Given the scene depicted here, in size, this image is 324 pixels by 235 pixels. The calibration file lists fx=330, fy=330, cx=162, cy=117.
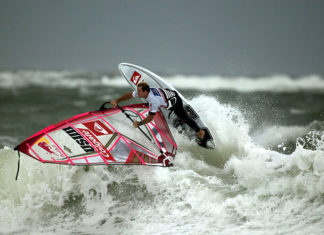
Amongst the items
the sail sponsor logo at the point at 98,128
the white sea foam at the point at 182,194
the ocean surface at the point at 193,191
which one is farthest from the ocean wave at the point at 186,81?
the sail sponsor logo at the point at 98,128

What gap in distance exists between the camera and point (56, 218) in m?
3.94

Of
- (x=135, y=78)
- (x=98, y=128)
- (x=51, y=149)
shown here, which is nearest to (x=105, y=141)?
(x=98, y=128)

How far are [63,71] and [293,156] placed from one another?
19.6 m

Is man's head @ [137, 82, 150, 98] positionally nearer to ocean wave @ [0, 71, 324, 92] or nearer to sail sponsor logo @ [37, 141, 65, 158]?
sail sponsor logo @ [37, 141, 65, 158]

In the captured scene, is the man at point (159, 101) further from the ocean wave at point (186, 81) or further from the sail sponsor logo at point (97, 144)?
the ocean wave at point (186, 81)


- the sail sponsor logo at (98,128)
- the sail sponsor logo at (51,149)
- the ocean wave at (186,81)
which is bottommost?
the sail sponsor logo at (51,149)

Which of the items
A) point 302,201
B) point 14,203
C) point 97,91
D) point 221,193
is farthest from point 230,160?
point 97,91

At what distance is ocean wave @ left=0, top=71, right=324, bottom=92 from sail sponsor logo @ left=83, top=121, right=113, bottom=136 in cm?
1121

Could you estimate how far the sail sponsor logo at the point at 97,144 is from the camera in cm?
393

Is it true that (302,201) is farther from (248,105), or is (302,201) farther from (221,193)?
(248,105)

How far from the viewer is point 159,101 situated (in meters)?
4.15

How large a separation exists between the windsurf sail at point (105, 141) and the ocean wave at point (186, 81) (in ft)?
35.6

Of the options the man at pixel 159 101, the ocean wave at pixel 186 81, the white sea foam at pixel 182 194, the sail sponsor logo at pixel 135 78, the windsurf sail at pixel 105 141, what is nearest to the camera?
the white sea foam at pixel 182 194

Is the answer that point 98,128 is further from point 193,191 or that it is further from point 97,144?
point 193,191
